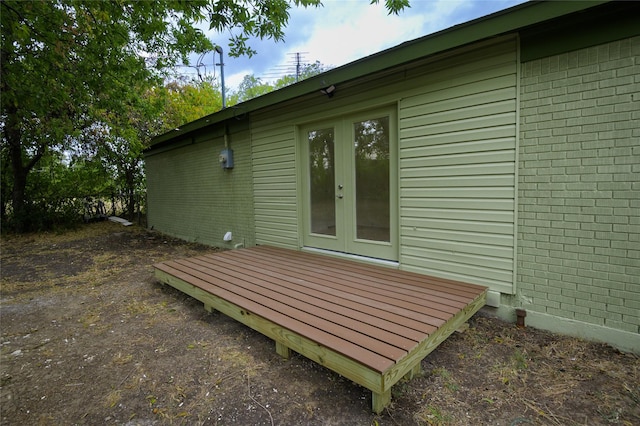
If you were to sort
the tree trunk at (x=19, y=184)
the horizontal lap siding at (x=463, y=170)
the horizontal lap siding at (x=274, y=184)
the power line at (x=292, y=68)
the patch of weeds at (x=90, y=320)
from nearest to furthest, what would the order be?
the horizontal lap siding at (x=463, y=170) → the patch of weeds at (x=90, y=320) → the horizontal lap siding at (x=274, y=184) → the tree trunk at (x=19, y=184) → the power line at (x=292, y=68)

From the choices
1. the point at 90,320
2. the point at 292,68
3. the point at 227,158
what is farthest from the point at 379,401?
the point at 292,68

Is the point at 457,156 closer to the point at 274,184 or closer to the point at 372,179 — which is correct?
the point at 372,179

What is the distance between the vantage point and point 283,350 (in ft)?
7.25

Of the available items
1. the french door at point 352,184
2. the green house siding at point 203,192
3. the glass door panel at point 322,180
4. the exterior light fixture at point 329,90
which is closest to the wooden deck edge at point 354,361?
the french door at point 352,184

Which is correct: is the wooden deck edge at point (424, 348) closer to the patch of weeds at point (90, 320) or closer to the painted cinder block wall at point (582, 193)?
the painted cinder block wall at point (582, 193)

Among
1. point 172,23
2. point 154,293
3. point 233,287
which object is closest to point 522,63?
point 233,287

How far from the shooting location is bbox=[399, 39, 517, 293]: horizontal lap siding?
8.45ft

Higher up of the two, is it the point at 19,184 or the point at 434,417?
the point at 19,184

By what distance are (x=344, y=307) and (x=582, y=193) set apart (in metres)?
2.00

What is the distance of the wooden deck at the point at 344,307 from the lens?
1.71 metres

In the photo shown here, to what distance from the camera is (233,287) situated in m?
2.93

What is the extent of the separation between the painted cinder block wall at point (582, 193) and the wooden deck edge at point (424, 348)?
542 mm

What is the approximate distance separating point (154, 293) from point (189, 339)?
151cm

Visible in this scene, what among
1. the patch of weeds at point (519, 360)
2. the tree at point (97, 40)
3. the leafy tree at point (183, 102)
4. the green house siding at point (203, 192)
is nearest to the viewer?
the patch of weeds at point (519, 360)
